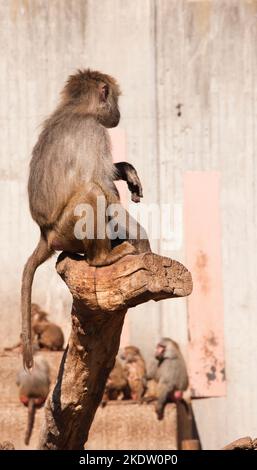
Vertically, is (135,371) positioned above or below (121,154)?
below

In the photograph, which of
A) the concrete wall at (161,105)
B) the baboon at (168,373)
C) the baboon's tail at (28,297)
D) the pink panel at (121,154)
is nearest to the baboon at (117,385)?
the baboon at (168,373)

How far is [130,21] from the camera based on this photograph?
13.5m

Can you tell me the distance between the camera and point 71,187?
8.23m

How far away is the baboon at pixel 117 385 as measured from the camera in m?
12.7

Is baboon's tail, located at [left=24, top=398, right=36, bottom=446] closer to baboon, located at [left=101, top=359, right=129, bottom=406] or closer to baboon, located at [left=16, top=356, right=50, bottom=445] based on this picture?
→ baboon, located at [left=16, top=356, right=50, bottom=445]

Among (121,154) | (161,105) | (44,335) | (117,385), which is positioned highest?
(161,105)

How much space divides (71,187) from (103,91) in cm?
93

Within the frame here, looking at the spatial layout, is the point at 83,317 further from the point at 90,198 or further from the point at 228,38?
the point at 228,38

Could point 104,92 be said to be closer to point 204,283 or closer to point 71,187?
point 71,187

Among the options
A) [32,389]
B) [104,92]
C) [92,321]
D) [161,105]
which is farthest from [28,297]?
[161,105]

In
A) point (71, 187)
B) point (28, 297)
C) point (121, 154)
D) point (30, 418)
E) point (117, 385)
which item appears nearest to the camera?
point (71, 187)

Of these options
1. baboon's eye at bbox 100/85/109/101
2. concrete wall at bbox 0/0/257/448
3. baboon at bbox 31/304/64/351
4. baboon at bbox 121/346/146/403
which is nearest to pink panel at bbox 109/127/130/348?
concrete wall at bbox 0/0/257/448

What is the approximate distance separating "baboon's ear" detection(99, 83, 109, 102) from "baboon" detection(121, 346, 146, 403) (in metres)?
4.59

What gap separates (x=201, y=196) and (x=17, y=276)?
2.09m
